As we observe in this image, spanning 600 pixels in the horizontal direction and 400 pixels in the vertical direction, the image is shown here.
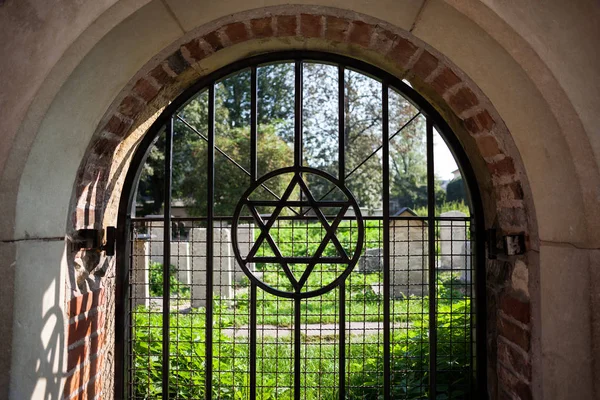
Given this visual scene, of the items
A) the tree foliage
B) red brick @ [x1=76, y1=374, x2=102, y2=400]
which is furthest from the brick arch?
the tree foliage

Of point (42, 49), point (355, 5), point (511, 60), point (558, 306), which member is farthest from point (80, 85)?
point (558, 306)

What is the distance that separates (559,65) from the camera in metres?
1.73

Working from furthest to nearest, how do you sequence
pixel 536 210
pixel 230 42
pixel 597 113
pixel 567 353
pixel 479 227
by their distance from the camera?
pixel 479 227 < pixel 230 42 < pixel 536 210 < pixel 567 353 < pixel 597 113

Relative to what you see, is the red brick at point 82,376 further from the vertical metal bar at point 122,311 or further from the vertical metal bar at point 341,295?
the vertical metal bar at point 341,295

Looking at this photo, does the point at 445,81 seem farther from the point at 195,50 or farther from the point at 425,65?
the point at 195,50

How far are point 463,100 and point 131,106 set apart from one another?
4.77 feet

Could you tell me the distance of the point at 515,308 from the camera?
2.20 metres

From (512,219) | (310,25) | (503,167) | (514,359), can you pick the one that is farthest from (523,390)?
(310,25)

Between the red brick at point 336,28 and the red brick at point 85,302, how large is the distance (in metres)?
1.58

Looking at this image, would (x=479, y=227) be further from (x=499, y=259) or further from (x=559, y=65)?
(x=559, y=65)

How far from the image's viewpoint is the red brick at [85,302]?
2.16 m

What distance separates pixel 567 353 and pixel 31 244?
6.36ft

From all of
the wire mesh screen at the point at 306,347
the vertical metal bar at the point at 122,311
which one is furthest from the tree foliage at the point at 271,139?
the vertical metal bar at the point at 122,311

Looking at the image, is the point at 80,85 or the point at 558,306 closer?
the point at 558,306
